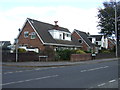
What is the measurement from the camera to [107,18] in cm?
5153

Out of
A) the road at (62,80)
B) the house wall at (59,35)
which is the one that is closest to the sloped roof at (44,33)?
the house wall at (59,35)

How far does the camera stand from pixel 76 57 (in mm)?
29906

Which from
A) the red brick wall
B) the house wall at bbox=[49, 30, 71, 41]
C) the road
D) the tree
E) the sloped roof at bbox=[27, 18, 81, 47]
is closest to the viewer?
the road

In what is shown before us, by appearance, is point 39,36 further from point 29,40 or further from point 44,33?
point 29,40

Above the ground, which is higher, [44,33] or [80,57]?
[44,33]

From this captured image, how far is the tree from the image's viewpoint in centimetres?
5056

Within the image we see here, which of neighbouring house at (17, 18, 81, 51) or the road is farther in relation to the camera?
neighbouring house at (17, 18, 81, 51)

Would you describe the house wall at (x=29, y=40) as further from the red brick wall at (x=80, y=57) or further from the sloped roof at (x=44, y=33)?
the red brick wall at (x=80, y=57)

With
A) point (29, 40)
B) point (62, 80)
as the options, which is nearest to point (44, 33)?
point (29, 40)

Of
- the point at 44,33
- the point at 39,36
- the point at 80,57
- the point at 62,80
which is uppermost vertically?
the point at 44,33

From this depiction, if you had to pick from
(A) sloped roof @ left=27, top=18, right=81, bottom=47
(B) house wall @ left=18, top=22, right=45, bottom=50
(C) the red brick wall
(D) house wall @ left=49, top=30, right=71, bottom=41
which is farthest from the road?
(D) house wall @ left=49, top=30, right=71, bottom=41

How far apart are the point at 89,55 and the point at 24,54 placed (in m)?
11.9

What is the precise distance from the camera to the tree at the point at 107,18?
50.6 meters

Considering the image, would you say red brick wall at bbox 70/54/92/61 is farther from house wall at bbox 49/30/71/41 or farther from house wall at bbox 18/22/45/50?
house wall at bbox 49/30/71/41
